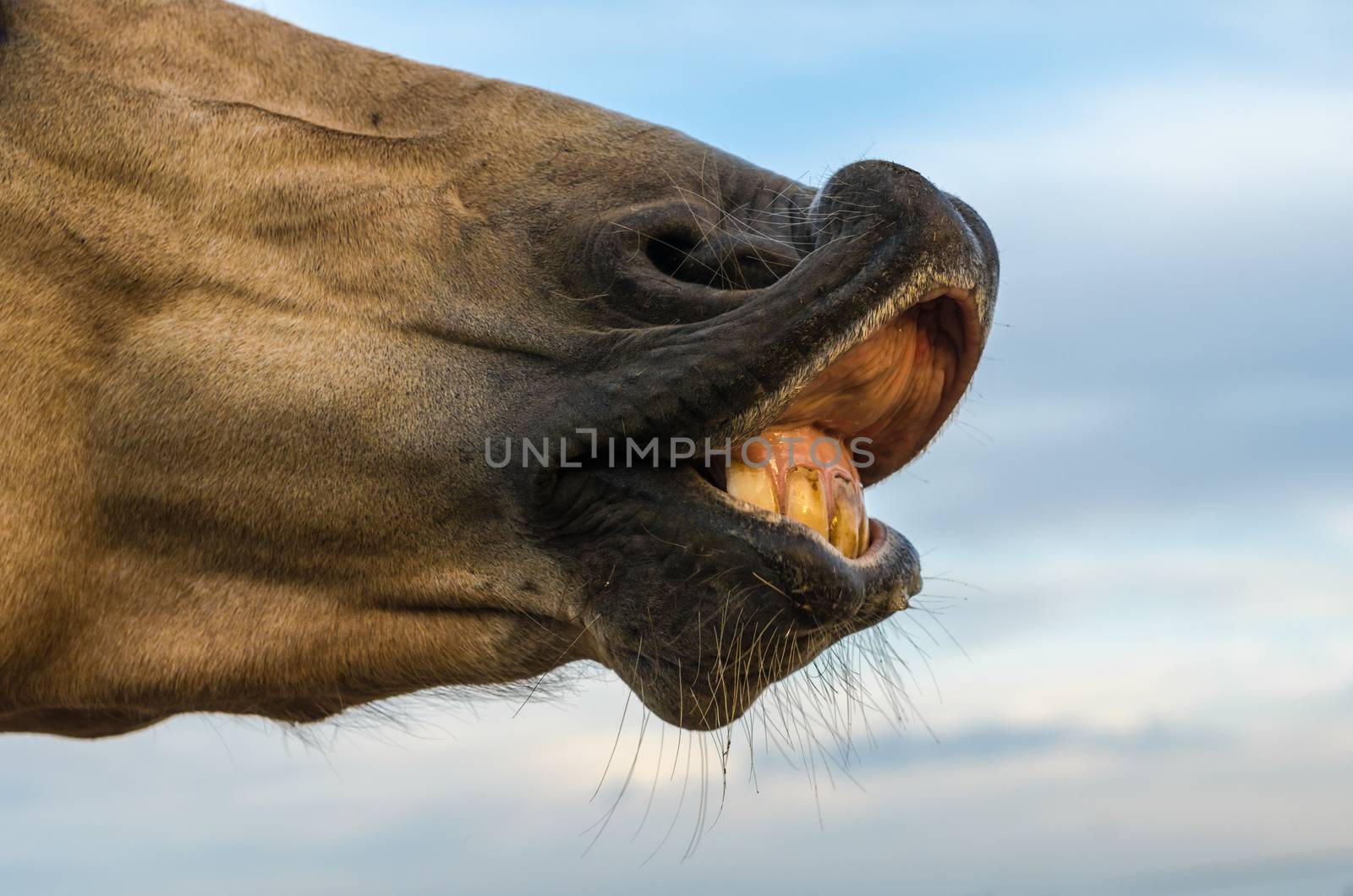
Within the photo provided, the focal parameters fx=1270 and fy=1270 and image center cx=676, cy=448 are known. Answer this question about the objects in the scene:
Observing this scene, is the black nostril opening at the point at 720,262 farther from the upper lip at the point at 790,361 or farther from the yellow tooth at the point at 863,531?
the yellow tooth at the point at 863,531

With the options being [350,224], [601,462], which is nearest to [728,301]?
[601,462]

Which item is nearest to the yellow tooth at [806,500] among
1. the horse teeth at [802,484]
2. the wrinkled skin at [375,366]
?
the horse teeth at [802,484]

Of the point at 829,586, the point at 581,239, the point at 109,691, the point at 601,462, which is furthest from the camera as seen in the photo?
the point at 109,691

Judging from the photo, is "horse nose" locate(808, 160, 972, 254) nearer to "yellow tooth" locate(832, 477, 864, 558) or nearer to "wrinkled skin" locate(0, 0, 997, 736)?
"wrinkled skin" locate(0, 0, 997, 736)

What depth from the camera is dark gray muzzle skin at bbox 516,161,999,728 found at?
1949 millimetres

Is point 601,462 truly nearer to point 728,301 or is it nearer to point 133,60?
point 728,301

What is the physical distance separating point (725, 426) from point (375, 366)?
26.9 inches

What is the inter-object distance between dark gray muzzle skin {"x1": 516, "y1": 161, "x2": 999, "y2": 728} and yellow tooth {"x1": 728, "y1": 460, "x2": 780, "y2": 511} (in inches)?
2.0

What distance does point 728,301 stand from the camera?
2057mm

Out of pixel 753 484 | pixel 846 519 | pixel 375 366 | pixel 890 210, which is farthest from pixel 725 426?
pixel 375 366

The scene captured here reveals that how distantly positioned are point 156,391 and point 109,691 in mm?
613

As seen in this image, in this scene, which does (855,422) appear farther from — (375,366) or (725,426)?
(375,366)

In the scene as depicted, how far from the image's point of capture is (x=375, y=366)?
226 centimetres

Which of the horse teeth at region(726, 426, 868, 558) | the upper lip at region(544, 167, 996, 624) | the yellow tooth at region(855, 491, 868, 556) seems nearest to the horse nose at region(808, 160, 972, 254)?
the upper lip at region(544, 167, 996, 624)
